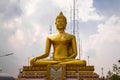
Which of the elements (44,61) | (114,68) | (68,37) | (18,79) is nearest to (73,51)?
(68,37)

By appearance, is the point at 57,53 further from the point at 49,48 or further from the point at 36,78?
the point at 36,78

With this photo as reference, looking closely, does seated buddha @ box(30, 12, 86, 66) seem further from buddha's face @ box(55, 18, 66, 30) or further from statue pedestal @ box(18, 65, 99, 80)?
statue pedestal @ box(18, 65, 99, 80)

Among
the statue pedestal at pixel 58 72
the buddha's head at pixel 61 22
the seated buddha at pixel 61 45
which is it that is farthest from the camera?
the buddha's head at pixel 61 22

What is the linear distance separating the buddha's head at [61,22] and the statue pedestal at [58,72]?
254 centimetres

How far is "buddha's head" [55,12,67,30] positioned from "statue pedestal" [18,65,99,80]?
100 inches

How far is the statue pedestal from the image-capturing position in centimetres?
1583

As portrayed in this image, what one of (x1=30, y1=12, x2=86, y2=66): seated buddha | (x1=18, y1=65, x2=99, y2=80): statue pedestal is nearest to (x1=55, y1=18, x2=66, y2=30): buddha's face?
(x1=30, y1=12, x2=86, y2=66): seated buddha

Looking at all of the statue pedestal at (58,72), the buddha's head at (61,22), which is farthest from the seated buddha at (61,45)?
the statue pedestal at (58,72)

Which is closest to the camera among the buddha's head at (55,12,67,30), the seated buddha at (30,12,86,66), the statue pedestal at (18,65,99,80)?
the statue pedestal at (18,65,99,80)

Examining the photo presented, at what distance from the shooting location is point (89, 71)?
1597cm

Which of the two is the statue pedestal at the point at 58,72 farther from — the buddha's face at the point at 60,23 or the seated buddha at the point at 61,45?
the buddha's face at the point at 60,23

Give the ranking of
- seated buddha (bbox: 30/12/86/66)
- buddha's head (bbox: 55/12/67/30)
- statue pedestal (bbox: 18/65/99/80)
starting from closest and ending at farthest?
statue pedestal (bbox: 18/65/99/80)
seated buddha (bbox: 30/12/86/66)
buddha's head (bbox: 55/12/67/30)

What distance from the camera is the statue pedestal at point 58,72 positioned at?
1583 cm

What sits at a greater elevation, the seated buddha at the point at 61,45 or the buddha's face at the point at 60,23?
the buddha's face at the point at 60,23
